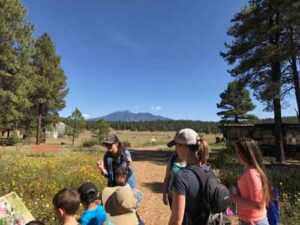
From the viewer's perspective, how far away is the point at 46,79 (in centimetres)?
3372

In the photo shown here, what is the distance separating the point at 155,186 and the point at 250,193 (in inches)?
335

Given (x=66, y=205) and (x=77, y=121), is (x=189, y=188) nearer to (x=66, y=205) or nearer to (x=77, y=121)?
(x=66, y=205)

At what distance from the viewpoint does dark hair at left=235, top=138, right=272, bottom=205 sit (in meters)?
3.60

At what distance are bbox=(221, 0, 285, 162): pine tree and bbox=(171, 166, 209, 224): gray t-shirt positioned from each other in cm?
1484

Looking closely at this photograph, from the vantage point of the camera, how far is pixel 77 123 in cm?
4450

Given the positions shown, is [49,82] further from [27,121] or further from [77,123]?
[77,123]

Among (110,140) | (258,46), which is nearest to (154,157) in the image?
(258,46)

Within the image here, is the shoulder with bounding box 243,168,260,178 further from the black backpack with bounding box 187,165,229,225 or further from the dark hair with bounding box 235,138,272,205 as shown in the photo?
the black backpack with bounding box 187,165,229,225

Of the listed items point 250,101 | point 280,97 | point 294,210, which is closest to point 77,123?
point 250,101

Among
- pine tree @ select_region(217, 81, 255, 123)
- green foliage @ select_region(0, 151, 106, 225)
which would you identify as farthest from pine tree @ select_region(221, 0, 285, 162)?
pine tree @ select_region(217, 81, 255, 123)

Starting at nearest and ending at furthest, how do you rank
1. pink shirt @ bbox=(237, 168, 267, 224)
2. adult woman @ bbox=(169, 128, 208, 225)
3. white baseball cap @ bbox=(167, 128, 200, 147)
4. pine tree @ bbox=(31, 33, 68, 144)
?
adult woman @ bbox=(169, 128, 208, 225) < white baseball cap @ bbox=(167, 128, 200, 147) < pink shirt @ bbox=(237, 168, 267, 224) < pine tree @ bbox=(31, 33, 68, 144)

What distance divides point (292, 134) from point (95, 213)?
74.0 ft

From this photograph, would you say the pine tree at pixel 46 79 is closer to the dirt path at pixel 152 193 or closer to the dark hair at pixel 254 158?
the dirt path at pixel 152 193

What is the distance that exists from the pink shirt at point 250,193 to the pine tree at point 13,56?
23.2 m
